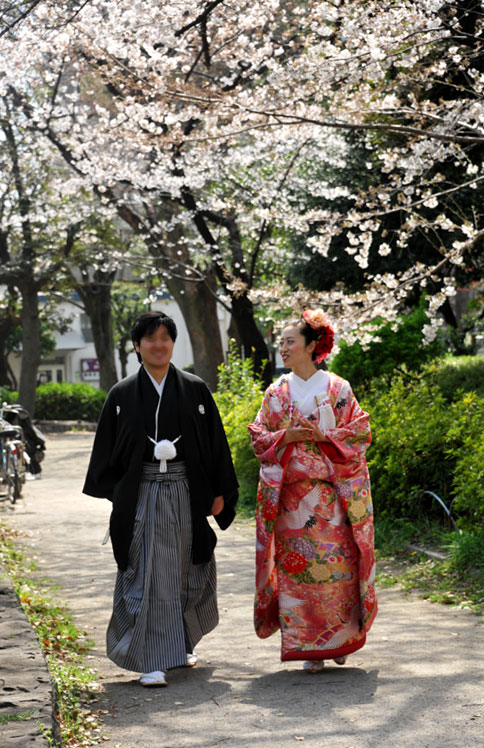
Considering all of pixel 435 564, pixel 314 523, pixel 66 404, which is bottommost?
pixel 435 564

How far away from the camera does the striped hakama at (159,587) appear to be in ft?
15.2

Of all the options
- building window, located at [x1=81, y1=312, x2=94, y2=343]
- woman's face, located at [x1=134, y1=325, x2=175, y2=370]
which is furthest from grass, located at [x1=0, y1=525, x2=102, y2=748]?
building window, located at [x1=81, y1=312, x2=94, y2=343]

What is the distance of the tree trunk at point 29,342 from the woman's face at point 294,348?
20390mm

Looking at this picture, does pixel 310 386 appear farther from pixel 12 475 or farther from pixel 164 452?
pixel 12 475

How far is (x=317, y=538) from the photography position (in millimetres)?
4824

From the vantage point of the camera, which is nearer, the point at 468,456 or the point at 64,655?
the point at 64,655

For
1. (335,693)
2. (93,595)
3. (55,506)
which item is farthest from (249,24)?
(335,693)

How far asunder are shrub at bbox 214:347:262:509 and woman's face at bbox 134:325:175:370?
593 cm

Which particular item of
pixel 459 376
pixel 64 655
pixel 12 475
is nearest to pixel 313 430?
pixel 64 655

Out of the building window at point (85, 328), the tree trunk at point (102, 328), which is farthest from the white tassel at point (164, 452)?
the building window at point (85, 328)

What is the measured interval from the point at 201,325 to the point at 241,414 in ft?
18.4

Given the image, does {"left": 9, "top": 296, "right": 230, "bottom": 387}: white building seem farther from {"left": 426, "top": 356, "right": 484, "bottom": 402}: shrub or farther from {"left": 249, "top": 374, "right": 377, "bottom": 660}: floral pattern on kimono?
{"left": 249, "top": 374, "right": 377, "bottom": 660}: floral pattern on kimono

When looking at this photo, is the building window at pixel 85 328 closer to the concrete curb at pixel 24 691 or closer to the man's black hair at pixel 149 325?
the man's black hair at pixel 149 325

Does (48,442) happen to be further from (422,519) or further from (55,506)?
(422,519)
